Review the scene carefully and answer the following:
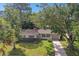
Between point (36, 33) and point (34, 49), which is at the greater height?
point (36, 33)

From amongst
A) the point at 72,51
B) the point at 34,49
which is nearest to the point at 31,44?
the point at 34,49

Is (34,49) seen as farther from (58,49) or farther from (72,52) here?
(72,52)

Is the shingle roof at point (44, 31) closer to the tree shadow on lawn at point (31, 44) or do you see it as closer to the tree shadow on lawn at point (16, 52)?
the tree shadow on lawn at point (31, 44)

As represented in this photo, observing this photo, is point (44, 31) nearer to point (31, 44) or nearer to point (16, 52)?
point (31, 44)

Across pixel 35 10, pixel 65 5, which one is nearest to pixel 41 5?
pixel 35 10

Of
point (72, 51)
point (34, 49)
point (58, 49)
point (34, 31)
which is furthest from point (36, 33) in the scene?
point (72, 51)

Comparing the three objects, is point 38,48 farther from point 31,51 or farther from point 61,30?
point 61,30
